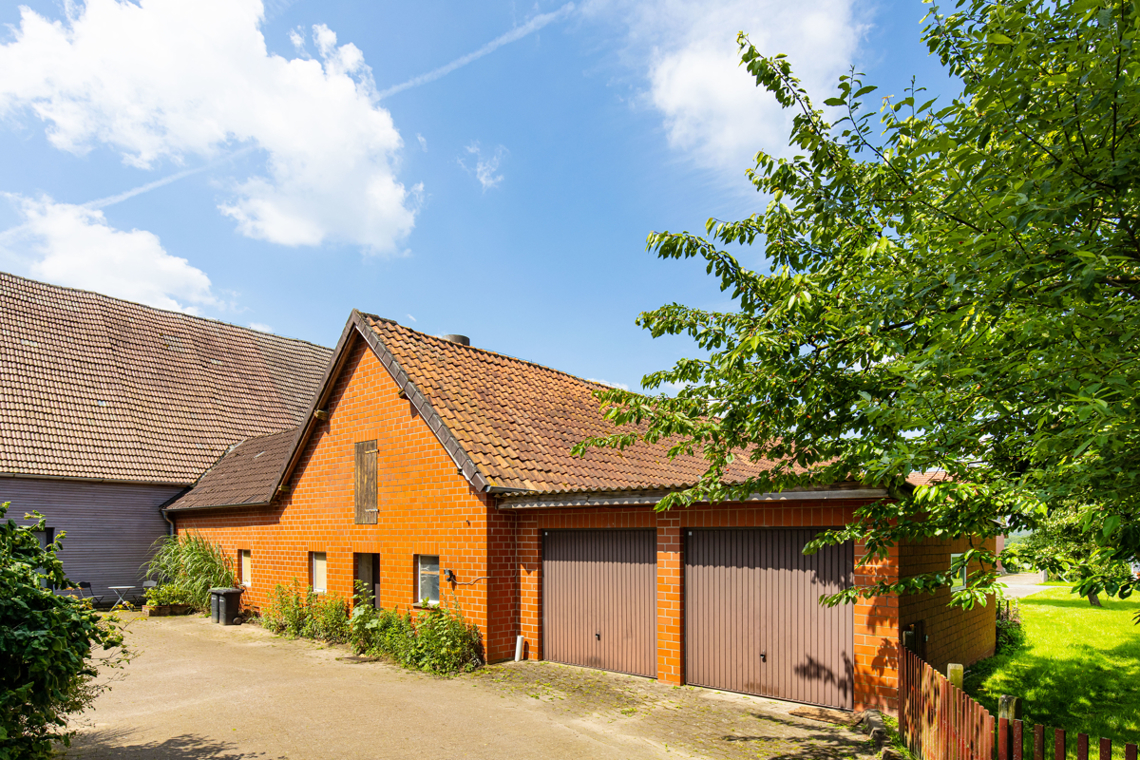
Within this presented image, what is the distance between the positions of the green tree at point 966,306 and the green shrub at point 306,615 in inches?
347

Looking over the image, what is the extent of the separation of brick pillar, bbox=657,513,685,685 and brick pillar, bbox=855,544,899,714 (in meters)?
2.46

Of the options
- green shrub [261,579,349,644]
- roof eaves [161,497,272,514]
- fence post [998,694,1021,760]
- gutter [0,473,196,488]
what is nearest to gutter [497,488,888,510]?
fence post [998,694,1021,760]

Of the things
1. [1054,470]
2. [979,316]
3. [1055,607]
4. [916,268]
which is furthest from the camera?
[1055,607]

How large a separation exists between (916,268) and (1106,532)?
103 inches

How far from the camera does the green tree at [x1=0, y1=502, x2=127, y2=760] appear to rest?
17.0ft

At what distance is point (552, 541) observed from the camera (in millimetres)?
11664

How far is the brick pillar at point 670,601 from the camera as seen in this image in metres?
9.84

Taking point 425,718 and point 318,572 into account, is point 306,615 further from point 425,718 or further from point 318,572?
point 425,718

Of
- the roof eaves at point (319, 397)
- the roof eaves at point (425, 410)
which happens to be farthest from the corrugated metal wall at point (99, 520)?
the roof eaves at point (425, 410)

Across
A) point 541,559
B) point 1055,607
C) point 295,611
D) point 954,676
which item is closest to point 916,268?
point 954,676

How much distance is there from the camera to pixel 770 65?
21.7 feet

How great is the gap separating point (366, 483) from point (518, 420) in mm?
3335

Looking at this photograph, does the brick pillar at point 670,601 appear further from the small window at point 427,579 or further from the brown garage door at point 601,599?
the small window at point 427,579

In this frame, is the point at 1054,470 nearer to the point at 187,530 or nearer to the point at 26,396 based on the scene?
the point at 187,530
